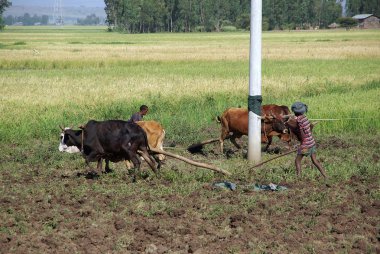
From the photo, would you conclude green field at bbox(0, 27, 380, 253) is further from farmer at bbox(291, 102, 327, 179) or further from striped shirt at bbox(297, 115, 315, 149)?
striped shirt at bbox(297, 115, 315, 149)

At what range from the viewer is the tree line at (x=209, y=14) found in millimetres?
145125

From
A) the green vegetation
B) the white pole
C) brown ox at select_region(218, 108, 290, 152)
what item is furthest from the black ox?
the green vegetation

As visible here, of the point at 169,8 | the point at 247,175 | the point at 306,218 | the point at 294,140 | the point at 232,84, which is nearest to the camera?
the point at 306,218

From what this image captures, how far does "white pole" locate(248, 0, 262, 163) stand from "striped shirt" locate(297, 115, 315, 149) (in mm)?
2124

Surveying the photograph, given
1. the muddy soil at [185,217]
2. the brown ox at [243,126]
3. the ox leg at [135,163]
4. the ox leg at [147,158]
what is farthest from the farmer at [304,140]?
the brown ox at [243,126]

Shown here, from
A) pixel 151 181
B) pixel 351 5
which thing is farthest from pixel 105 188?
pixel 351 5

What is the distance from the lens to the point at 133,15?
140250mm

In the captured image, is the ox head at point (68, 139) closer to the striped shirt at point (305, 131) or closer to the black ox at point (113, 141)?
the black ox at point (113, 141)

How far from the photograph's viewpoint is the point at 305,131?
11.3 meters

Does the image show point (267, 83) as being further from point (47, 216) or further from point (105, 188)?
point (47, 216)

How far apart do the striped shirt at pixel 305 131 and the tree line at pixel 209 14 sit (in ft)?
429

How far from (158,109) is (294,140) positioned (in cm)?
656

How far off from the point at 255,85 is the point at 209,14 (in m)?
138

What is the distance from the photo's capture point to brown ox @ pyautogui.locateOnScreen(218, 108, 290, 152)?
14.4 meters
